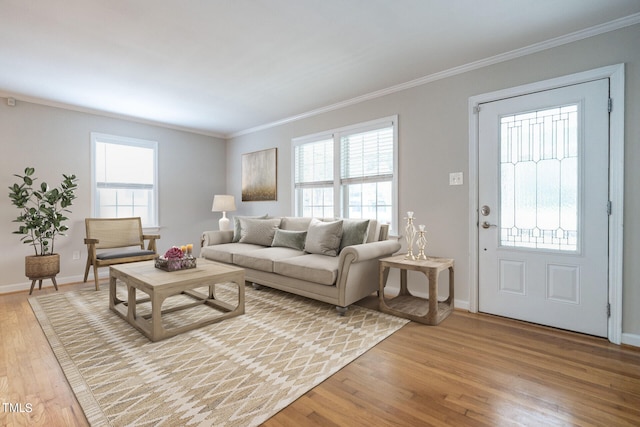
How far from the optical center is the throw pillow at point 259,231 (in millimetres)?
4281

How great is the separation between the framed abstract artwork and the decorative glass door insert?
3.34 m

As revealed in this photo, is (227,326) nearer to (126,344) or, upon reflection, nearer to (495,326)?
(126,344)

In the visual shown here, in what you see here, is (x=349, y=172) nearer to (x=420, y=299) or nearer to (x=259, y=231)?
(x=259, y=231)

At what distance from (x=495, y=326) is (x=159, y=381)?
2662 mm

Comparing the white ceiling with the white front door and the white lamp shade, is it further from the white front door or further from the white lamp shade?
the white lamp shade

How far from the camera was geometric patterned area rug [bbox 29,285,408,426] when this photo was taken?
1588 mm

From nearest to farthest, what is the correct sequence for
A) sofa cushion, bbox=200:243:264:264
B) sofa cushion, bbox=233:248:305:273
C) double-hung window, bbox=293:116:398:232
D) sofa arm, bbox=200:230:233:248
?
1. sofa cushion, bbox=233:248:305:273
2. double-hung window, bbox=293:116:398:232
3. sofa cushion, bbox=200:243:264:264
4. sofa arm, bbox=200:230:233:248

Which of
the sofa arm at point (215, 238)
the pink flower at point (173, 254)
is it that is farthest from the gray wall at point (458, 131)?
the pink flower at point (173, 254)

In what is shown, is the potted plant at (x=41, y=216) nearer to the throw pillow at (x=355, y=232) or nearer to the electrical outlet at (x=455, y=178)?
the throw pillow at (x=355, y=232)

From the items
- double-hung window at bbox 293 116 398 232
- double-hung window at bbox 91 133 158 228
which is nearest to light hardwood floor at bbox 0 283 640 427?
double-hung window at bbox 293 116 398 232

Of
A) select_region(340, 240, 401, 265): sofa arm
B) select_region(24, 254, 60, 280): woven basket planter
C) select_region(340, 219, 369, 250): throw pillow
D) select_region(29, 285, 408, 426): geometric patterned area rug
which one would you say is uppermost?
select_region(340, 219, 369, 250): throw pillow

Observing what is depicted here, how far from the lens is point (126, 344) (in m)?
2.32

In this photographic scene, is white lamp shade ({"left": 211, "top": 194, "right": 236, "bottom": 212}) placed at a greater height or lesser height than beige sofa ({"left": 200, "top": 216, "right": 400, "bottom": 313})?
greater

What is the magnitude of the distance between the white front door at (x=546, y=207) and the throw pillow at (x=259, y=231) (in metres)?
2.60
